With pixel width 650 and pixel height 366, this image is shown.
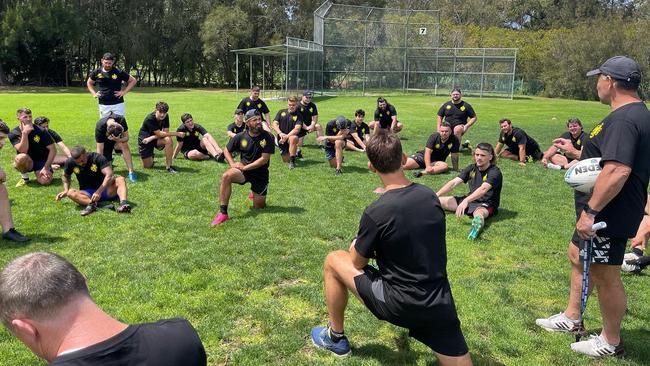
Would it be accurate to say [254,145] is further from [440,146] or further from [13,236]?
[440,146]

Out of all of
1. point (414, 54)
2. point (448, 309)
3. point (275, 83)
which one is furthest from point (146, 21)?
point (448, 309)

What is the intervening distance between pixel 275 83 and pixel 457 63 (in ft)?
67.9

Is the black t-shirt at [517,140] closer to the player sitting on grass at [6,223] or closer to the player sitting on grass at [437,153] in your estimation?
the player sitting on grass at [437,153]

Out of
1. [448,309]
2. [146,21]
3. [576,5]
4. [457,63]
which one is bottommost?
[448,309]

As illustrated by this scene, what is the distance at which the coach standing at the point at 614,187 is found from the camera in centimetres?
346

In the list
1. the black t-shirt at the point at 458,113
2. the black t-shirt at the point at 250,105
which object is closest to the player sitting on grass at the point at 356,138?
the black t-shirt at the point at 458,113

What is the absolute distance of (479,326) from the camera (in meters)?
4.33

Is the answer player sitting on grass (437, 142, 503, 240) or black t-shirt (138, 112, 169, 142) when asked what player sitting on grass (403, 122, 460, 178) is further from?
black t-shirt (138, 112, 169, 142)

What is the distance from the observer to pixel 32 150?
880 cm

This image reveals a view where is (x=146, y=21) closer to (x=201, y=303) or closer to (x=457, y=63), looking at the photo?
(x=457, y=63)

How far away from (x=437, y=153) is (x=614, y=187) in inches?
287

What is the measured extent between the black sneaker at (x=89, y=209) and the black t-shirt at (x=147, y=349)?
5.81 metres

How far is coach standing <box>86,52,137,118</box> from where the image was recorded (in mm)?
10031

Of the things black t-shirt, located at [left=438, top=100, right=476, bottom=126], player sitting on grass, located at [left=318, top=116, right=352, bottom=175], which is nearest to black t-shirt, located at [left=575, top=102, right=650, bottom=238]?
player sitting on grass, located at [left=318, top=116, right=352, bottom=175]
